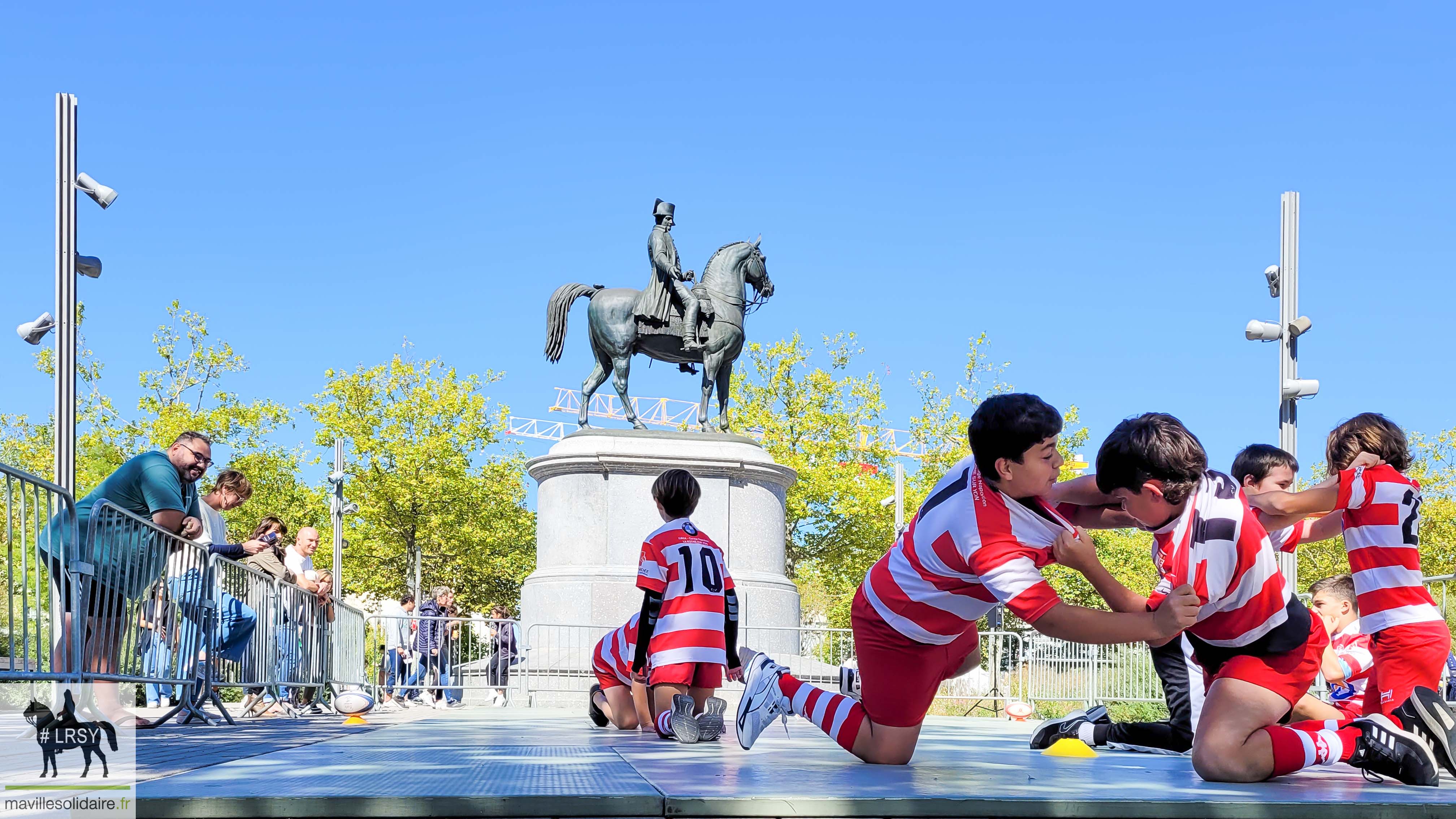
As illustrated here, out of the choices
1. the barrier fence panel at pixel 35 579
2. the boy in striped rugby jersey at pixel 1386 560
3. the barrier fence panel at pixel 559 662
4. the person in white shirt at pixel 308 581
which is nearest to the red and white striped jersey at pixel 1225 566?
the boy in striped rugby jersey at pixel 1386 560

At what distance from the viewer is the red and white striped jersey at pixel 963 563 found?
4.02 metres

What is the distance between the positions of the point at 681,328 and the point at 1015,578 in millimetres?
14008

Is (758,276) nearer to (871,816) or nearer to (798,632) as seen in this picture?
(798,632)

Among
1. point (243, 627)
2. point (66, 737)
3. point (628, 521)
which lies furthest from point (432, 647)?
point (66, 737)

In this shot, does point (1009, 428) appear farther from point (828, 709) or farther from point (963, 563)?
point (828, 709)

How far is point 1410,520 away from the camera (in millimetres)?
5074

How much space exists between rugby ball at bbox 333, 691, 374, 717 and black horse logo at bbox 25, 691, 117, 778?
239 inches

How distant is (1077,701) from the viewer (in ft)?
60.6

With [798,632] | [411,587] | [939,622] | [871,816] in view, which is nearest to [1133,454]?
→ [939,622]

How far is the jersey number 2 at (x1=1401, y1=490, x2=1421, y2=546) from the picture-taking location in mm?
5043

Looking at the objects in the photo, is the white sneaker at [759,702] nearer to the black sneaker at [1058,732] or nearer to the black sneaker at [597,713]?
the black sneaker at [1058,732]

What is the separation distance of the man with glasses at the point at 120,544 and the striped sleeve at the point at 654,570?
8.65 feet

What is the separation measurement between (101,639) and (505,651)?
39.3 ft

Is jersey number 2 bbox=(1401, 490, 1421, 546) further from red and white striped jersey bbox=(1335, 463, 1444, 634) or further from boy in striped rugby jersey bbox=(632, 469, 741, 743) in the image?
boy in striped rugby jersey bbox=(632, 469, 741, 743)
